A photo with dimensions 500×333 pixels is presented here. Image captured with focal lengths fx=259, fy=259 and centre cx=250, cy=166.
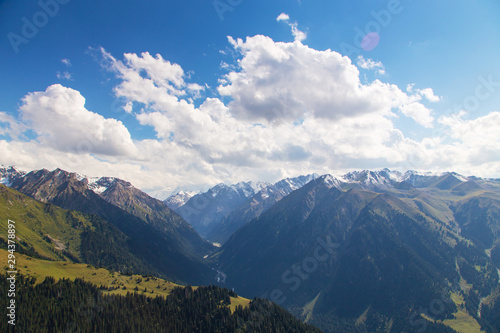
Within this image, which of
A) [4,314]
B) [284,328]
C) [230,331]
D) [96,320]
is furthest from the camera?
[284,328]

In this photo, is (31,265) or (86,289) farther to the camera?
(31,265)

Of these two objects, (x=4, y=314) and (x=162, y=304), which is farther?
(x=162, y=304)

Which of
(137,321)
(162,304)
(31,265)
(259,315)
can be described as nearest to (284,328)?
(259,315)

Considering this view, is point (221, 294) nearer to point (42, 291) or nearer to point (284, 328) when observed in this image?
point (284, 328)

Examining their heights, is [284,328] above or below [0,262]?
below

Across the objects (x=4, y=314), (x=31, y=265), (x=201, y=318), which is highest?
(x=31, y=265)

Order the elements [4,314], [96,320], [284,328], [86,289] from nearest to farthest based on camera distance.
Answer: [4,314] → [96,320] → [86,289] → [284,328]

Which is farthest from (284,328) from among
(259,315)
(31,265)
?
A: (31,265)

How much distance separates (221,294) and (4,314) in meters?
124

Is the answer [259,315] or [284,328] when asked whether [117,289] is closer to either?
[259,315]

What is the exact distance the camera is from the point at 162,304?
176 metres

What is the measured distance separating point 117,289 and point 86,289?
78.4ft

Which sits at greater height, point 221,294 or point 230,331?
point 221,294

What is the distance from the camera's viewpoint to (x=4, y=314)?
132250 mm
